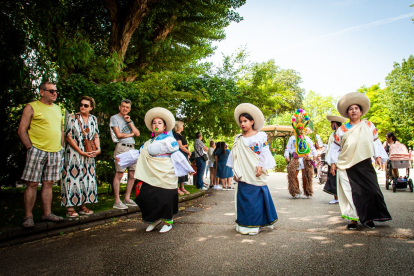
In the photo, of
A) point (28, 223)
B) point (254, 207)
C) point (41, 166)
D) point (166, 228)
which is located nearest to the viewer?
point (28, 223)

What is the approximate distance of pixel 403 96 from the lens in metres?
40.0

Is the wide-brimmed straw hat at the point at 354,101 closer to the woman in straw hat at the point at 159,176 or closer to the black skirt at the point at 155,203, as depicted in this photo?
the woman in straw hat at the point at 159,176

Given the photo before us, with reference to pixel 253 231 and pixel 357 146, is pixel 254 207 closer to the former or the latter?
pixel 253 231

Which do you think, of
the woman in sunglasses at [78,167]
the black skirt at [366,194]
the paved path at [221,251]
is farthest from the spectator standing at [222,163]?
the black skirt at [366,194]

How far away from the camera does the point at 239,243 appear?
13.5ft

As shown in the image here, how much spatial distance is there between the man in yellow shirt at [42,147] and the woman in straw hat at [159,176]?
1.42 m

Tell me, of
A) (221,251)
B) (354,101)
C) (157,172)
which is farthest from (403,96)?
(221,251)

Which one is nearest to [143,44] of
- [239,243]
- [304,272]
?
[239,243]

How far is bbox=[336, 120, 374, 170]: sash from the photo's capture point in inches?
194

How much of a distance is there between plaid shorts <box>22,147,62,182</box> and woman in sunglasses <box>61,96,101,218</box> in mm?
338

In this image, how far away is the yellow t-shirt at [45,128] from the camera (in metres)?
4.82

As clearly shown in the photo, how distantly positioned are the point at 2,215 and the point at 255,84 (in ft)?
29.9

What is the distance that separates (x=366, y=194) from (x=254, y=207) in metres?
1.91

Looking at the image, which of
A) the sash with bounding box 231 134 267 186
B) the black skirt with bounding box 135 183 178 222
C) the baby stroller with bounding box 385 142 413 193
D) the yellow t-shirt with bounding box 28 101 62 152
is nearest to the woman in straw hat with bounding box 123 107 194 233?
the black skirt with bounding box 135 183 178 222
